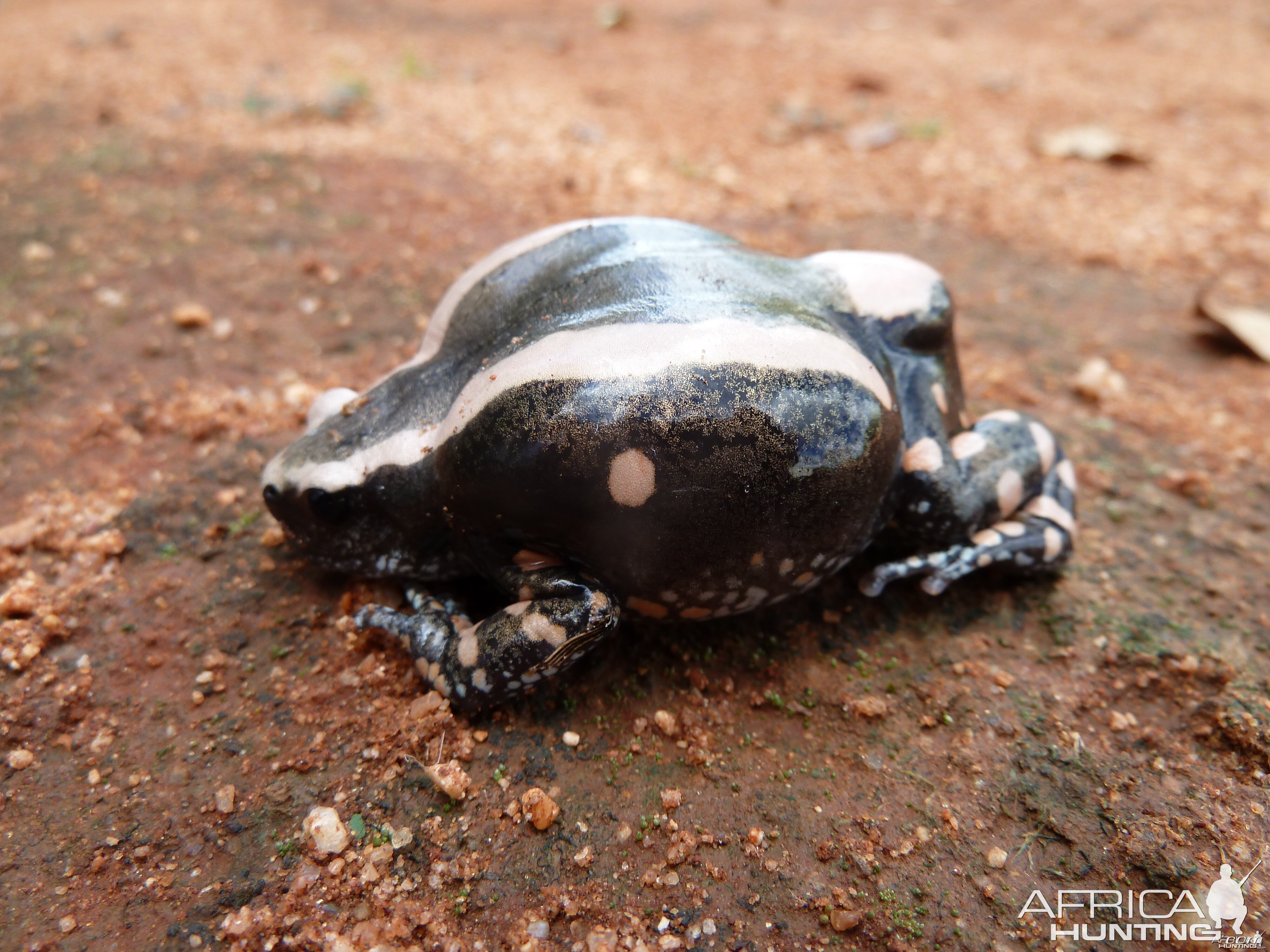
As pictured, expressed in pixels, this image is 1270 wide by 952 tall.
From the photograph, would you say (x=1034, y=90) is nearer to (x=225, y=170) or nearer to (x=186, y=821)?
(x=225, y=170)

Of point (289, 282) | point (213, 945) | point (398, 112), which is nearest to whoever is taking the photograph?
point (213, 945)

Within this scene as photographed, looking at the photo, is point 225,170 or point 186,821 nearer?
point 186,821

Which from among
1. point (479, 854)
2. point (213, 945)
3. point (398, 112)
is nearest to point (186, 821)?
point (213, 945)

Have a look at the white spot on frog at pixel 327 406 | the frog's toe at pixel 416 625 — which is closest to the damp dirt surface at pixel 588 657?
the frog's toe at pixel 416 625

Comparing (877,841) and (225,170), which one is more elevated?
(225,170)

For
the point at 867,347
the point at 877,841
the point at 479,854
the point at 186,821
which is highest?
the point at 867,347

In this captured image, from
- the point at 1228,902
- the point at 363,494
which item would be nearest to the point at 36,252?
the point at 363,494

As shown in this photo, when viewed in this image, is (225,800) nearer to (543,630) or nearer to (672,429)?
(543,630)

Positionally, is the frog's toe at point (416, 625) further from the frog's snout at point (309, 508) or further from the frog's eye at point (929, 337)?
the frog's eye at point (929, 337)
